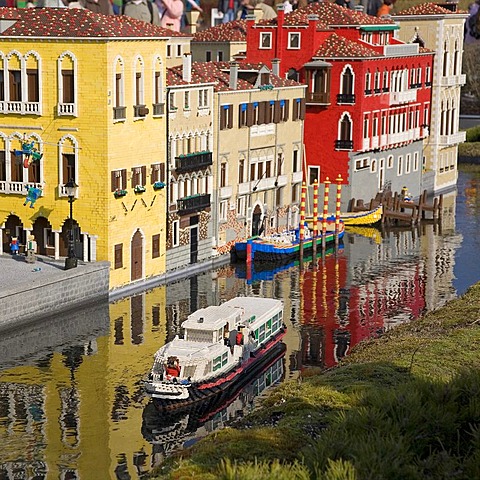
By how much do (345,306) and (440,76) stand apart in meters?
44.3

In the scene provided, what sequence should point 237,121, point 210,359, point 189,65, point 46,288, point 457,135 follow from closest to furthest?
point 210,359
point 46,288
point 189,65
point 237,121
point 457,135

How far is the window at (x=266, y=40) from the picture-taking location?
8106cm

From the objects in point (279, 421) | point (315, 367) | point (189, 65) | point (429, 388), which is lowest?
point (315, 367)

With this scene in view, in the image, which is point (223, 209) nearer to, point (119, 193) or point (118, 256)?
point (118, 256)

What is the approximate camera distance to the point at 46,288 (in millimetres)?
51250

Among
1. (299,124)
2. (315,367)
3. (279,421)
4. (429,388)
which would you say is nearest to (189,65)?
(299,124)

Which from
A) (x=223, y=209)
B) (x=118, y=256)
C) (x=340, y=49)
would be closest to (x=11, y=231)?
(x=118, y=256)

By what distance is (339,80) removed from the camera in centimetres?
8044

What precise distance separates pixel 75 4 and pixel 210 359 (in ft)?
213

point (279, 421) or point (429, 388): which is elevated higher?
point (429, 388)

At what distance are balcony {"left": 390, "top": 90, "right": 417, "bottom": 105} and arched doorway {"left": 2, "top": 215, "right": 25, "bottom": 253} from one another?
3506 cm

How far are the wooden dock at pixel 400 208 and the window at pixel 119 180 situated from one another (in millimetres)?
26636

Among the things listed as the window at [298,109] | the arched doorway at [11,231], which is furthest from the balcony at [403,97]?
the arched doorway at [11,231]

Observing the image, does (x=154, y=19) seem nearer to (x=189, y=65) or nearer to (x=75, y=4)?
(x=75, y=4)
